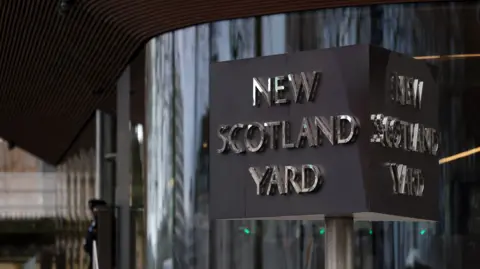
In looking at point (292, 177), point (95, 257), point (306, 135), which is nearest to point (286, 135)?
point (306, 135)

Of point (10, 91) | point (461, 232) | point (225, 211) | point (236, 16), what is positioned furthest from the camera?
point (10, 91)

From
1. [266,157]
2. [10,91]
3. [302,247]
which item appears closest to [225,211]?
[266,157]

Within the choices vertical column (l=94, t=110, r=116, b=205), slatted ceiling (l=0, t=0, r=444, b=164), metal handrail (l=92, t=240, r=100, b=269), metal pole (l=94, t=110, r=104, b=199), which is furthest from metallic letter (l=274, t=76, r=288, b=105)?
metal pole (l=94, t=110, r=104, b=199)

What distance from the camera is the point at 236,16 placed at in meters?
12.9

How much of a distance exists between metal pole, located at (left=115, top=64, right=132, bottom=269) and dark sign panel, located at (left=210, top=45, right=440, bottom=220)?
9625mm

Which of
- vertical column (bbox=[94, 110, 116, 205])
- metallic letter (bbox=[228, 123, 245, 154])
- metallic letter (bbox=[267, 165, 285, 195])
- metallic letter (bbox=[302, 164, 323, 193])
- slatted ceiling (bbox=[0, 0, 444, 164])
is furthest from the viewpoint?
vertical column (bbox=[94, 110, 116, 205])

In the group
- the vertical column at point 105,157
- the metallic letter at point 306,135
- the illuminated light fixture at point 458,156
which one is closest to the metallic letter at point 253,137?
the metallic letter at point 306,135

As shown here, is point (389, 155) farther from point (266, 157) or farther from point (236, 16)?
point (236, 16)

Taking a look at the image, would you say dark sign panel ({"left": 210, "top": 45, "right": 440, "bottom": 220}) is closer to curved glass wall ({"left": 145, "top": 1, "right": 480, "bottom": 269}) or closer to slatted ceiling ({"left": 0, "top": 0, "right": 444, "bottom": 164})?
curved glass wall ({"left": 145, "top": 1, "right": 480, "bottom": 269})

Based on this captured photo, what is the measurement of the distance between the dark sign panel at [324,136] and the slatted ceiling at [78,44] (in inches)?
229

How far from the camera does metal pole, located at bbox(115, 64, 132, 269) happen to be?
16.4 meters

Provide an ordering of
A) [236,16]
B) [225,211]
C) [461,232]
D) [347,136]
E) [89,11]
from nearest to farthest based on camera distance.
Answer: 1. [347,136]
2. [225,211]
3. [461,232]
4. [236,16]
5. [89,11]

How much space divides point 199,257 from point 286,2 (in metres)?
3.18

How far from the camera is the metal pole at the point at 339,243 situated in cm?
671
